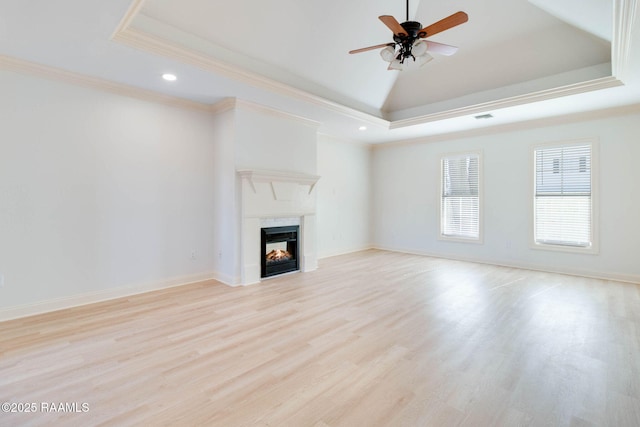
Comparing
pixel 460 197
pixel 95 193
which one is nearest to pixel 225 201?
pixel 95 193

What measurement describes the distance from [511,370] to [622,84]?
415 centimetres

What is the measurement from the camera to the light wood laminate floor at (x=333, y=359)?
1815 millimetres

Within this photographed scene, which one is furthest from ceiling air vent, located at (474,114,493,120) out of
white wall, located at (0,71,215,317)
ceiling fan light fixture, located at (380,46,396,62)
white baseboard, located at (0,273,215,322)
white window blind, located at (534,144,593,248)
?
white baseboard, located at (0,273,215,322)

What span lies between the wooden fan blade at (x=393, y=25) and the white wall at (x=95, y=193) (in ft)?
10.3

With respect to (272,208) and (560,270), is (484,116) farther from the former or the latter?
(272,208)

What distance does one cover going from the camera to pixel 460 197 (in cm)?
661

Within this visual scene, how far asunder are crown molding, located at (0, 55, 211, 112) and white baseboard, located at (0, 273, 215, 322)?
2.54 metres

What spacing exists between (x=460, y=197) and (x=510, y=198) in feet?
3.16

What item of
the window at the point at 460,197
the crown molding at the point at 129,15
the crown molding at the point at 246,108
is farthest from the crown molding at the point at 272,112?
the window at the point at 460,197

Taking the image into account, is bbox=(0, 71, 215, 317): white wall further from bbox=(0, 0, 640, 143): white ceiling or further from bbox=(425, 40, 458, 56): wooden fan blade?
bbox=(425, 40, 458, 56): wooden fan blade

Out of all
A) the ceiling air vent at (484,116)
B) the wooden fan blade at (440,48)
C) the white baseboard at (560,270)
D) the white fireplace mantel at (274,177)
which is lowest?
the white baseboard at (560,270)

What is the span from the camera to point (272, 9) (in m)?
3.57

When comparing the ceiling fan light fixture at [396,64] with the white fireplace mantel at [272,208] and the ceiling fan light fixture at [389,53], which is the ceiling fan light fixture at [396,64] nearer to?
the ceiling fan light fixture at [389,53]

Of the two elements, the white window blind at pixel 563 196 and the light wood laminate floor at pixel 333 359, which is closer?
the light wood laminate floor at pixel 333 359
